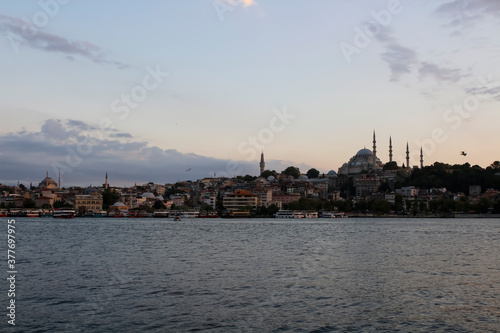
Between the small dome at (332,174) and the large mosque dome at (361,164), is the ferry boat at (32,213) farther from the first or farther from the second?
the small dome at (332,174)

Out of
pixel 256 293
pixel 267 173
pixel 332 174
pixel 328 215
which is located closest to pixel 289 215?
pixel 328 215

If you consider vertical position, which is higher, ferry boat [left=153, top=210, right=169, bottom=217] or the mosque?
the mosque

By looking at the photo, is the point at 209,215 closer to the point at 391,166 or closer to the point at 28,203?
the point at 28,203

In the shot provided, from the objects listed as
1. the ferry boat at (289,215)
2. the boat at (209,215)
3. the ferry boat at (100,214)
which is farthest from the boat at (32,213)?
the ferry boat at (289,215)

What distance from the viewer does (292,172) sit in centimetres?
15500

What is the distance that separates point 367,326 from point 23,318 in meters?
6.18

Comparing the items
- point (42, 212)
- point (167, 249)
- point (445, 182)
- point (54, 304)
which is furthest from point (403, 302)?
point (445, 182)

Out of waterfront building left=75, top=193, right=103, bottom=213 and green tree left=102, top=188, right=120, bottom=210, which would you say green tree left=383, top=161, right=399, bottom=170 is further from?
waterfront building left=75, top=193, right=103, bottom=213

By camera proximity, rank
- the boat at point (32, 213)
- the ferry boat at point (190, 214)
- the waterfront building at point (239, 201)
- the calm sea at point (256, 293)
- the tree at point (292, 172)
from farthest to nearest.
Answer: the tree at point (292, 172), the waterfront building at point (239, 201), the boat at point (32, 213), the ferry boat at point (190, 214), the calm sea at point (256, 293)

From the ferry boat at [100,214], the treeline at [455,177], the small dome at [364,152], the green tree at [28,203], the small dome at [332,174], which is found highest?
the small dome at [364,152]

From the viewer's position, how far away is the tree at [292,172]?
152875 millimetres

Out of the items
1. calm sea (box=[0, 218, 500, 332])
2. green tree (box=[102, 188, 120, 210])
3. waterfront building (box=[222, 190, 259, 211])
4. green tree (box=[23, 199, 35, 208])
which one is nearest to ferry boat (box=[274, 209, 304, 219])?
waterfront building (box=[222, 190, 259, 211])

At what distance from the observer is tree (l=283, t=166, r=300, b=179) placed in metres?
153

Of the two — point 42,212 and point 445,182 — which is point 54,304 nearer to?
point 42,212
